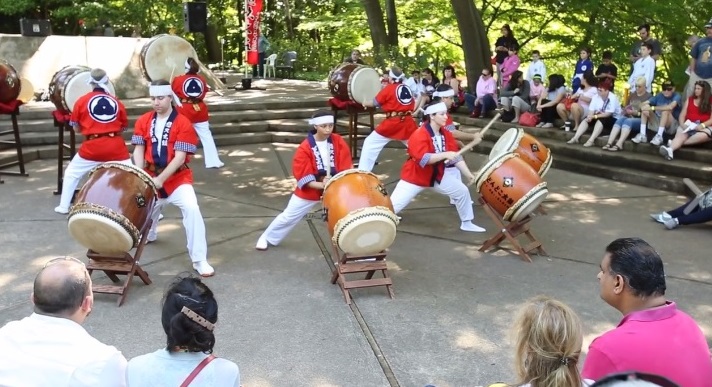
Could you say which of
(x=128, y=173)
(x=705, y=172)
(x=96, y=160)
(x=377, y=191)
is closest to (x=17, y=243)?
(x=96, y=160)

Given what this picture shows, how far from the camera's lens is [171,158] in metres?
5.19

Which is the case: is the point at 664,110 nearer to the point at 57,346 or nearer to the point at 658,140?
the point at 658,140

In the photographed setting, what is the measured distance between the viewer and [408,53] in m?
15.6

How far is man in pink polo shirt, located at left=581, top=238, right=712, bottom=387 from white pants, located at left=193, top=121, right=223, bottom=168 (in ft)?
23.1

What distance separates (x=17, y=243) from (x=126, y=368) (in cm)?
409

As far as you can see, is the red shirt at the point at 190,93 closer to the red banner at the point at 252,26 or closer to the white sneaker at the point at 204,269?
the white sneaker at the point at 204,269

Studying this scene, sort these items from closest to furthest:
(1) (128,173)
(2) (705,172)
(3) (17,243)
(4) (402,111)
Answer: (1) (128,173) → (3) (17,243) → (2) (705,172) → (4) (402,111)

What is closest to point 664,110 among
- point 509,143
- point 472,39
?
point 509,143

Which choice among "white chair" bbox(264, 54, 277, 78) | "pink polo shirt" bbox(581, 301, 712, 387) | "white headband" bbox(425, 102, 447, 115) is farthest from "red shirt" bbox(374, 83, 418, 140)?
"white chair" bbox(264, 54, 277, 78)

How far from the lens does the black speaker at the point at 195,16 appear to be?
48.2 ft

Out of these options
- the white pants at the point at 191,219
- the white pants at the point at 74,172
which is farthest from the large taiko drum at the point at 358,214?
the white pants at the point at 74,172

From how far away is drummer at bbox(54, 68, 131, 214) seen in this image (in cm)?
632

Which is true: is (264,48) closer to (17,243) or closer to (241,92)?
(241,92)

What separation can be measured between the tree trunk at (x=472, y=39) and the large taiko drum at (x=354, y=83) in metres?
2.92
